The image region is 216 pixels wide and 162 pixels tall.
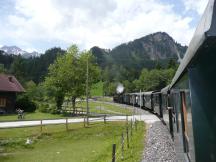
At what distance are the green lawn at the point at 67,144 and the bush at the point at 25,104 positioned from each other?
27280mm

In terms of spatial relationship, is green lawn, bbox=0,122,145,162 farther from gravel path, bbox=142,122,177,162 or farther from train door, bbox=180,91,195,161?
train door, bbox=180,91,195,161

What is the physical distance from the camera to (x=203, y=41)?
9.16ft

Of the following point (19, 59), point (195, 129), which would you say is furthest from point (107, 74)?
point (195, 129)

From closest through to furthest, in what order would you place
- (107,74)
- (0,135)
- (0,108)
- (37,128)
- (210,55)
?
(210,55) < (0,135) < (37,128) < (0,108) < (107,74)

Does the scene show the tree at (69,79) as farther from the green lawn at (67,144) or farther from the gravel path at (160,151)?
the gravel path at (160,151)

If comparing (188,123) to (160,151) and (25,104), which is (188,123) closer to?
(160,151)

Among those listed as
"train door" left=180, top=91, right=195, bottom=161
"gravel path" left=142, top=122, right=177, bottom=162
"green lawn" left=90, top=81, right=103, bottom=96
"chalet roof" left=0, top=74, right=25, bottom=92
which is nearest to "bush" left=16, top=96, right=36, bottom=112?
"chalet roof" left=0, top=74, right=25, bottom=92

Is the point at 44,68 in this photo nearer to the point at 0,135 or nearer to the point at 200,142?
the point at 0,135

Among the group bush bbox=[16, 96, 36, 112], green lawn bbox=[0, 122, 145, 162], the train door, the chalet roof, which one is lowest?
green lawn bbox=[0, 122, 145, 162]

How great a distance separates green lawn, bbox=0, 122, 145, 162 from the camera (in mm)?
18188

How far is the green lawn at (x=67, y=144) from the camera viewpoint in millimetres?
18188

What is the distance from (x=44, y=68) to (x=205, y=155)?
170 metres

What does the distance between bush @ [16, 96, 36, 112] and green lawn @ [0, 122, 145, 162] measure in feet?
89.5

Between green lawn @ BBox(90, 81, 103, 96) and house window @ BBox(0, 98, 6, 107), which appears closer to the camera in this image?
house window @ BBox(0, 98, 6, 107)
